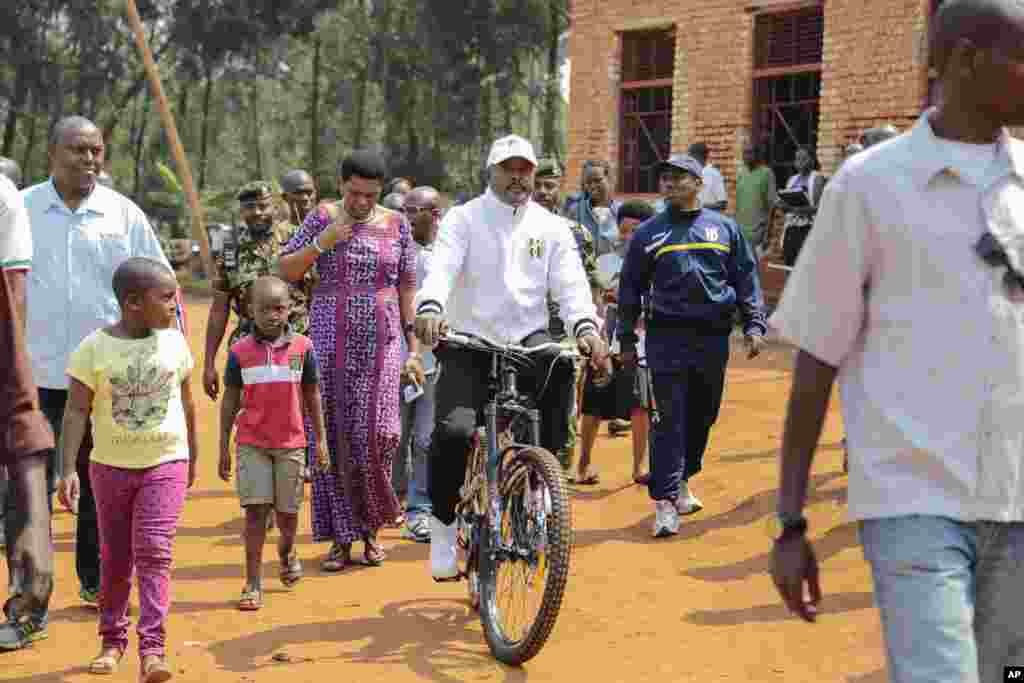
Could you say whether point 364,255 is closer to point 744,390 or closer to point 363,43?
point 744,390

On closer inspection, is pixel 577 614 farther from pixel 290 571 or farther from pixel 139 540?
pixel 139 540

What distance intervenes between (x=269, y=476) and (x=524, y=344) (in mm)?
1496

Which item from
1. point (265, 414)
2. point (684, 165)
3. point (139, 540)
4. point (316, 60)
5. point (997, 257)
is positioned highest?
point (316, 60)

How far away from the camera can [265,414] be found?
691 cm

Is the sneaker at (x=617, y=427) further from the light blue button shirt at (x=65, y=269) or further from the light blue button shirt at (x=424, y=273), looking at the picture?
the light blue button shirt at (x=65, y=269)

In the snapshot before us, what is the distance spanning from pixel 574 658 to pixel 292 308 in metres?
Result: 3.27

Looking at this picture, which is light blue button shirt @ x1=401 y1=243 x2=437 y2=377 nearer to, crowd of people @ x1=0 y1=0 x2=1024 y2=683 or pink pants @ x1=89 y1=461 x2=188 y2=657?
crowd of people @ x1=0 y1=0 x2=1024 y2=683

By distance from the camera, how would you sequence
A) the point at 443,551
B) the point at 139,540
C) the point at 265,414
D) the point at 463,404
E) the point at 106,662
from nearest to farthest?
the point at 139,540
the point at 106,662
the point at 463,404
the point at 443,551
the point at 265,414

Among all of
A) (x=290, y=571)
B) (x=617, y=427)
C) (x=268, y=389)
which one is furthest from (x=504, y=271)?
(x=617, y=427)

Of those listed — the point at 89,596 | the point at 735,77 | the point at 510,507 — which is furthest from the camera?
the point at 735,77

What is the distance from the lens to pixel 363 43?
125 ft

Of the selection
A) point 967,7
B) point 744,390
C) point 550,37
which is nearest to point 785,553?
point 967,7

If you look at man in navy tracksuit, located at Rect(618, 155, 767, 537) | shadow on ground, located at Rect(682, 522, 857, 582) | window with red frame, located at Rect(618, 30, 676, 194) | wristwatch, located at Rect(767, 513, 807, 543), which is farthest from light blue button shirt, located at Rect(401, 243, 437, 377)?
window with red frame, located at Rect(618, 30, 676, 194)

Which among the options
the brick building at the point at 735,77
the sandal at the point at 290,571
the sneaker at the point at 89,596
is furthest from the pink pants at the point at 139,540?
the brick building at the point at 735,77
